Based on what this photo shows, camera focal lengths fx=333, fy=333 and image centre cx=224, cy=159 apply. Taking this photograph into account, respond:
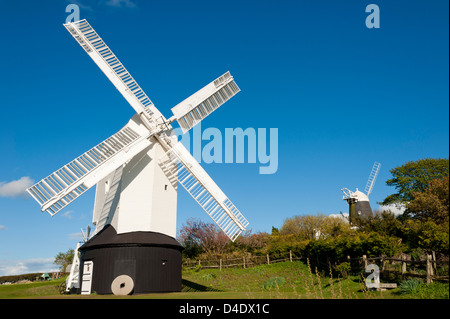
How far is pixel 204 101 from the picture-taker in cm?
1917

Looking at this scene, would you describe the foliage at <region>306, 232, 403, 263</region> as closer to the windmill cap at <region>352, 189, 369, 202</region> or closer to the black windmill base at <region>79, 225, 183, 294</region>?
the black windmill base at <region>79, 225, 183, 294</region>

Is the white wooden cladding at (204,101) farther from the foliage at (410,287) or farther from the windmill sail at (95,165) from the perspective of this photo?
the foliage at (410,287)

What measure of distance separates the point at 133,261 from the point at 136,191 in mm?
3425

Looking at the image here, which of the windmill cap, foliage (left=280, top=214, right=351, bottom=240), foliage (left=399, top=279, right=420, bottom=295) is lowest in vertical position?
foliage (left=399, top=279, right=420, bottom=295)

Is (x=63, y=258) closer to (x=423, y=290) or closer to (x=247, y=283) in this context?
(x=247, y=283)

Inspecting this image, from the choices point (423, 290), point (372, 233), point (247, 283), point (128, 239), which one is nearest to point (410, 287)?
point (423, 290)

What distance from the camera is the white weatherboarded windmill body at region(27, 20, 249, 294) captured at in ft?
51.1

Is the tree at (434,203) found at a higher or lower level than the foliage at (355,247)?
higher

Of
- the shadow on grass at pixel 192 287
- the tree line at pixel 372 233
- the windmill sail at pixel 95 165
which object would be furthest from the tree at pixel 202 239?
the windmill sail at pixel 95 165

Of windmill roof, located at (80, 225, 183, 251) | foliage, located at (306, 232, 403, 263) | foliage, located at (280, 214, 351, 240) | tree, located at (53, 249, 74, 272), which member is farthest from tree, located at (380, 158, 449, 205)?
tree, located at (53, 249, 74, 272)

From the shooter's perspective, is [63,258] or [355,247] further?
[63,258]

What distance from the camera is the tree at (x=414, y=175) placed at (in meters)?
32.0

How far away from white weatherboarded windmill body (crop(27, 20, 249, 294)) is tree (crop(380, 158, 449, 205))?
23.2 m

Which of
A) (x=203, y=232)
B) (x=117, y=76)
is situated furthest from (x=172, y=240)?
(x=203, y=232)
